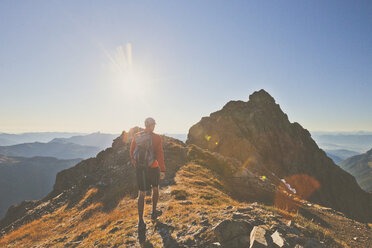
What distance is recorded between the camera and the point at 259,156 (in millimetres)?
51844

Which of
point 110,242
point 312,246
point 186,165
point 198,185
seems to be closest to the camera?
point 312,246

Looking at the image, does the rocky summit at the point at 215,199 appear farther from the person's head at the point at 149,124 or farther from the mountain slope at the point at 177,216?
the person's head at the point at 149,124

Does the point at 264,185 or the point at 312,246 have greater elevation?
the point at 312,246

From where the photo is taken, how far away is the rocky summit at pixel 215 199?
6141 millimetres

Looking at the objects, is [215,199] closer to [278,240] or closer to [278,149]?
[278,240]

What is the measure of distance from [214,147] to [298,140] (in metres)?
34.0

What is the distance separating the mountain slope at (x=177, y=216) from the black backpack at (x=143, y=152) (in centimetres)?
280

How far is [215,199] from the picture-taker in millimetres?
12562

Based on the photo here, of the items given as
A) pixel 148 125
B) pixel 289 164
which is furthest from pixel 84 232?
pixel 289 164

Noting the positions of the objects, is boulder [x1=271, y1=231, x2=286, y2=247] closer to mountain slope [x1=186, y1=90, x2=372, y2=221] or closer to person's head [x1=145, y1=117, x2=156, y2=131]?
person's head [x1=145, y1=117, x2=156, y2=131]

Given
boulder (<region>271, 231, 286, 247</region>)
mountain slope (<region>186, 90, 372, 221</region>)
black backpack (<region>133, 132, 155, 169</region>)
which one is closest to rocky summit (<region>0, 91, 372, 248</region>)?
boulder (<region>271, 231, 286, 247</region>)

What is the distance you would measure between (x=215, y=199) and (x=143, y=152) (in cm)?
797

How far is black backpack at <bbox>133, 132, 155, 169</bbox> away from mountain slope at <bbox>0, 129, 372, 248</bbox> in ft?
9.20

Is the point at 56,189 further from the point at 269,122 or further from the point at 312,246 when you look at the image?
the point at 269,122
